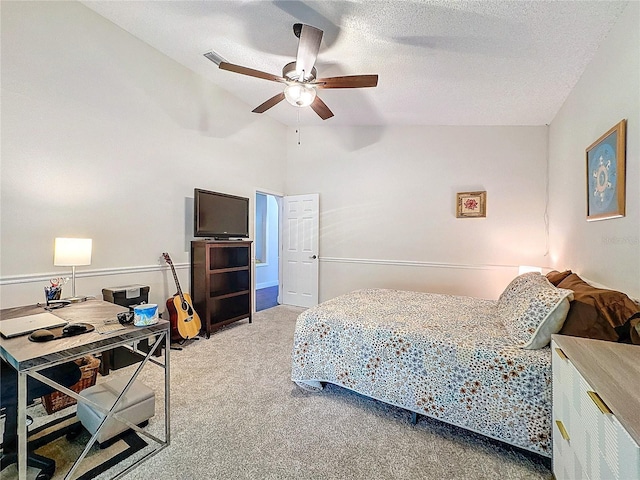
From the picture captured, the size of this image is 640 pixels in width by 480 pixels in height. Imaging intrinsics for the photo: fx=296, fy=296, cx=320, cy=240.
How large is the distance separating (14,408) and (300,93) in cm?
281

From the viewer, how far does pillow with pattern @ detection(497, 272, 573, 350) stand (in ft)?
5.30

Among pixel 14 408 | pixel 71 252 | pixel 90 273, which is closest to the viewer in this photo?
pixel 14 408

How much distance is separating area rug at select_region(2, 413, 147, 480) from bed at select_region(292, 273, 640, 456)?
1.13m

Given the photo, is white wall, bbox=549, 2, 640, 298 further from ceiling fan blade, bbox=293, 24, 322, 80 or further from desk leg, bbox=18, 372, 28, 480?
desk leg, bbox=18, 372, 28, 480

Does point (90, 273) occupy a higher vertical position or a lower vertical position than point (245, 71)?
lower

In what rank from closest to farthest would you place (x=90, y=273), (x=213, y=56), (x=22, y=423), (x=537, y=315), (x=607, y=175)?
1. (x=22, y=423)
2. (x=537, y=315)
3. (x=607, y=175)
4. (x=90, y=273)
5. (x=213, y=56)

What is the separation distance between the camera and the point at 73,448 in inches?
66.3

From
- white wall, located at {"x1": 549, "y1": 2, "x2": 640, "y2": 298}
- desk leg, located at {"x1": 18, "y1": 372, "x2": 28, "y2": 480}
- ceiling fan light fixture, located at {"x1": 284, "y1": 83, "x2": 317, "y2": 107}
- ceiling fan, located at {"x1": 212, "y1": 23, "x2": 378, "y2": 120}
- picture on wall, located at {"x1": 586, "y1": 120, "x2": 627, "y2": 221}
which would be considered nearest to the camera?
desk leg, located at {"x1": 18, "y1": 372, "x2": 28, "y2": 480}

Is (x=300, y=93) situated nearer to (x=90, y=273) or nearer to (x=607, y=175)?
(x=607, y=175)

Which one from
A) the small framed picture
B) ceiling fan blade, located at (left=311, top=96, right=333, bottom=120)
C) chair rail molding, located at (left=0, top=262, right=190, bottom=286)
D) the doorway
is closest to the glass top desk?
chair rail molding, located at (left=0, top=262, right=190, bottom=286)

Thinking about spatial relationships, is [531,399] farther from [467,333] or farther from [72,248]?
[72,248]

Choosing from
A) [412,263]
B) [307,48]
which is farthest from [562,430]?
[412,263]

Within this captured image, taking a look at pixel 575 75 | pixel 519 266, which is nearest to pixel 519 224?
pixel 519 266

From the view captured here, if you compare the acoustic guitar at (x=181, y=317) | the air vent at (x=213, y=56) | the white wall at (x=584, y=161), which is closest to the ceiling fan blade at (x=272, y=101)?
the air vent at (x=213, y=56)
